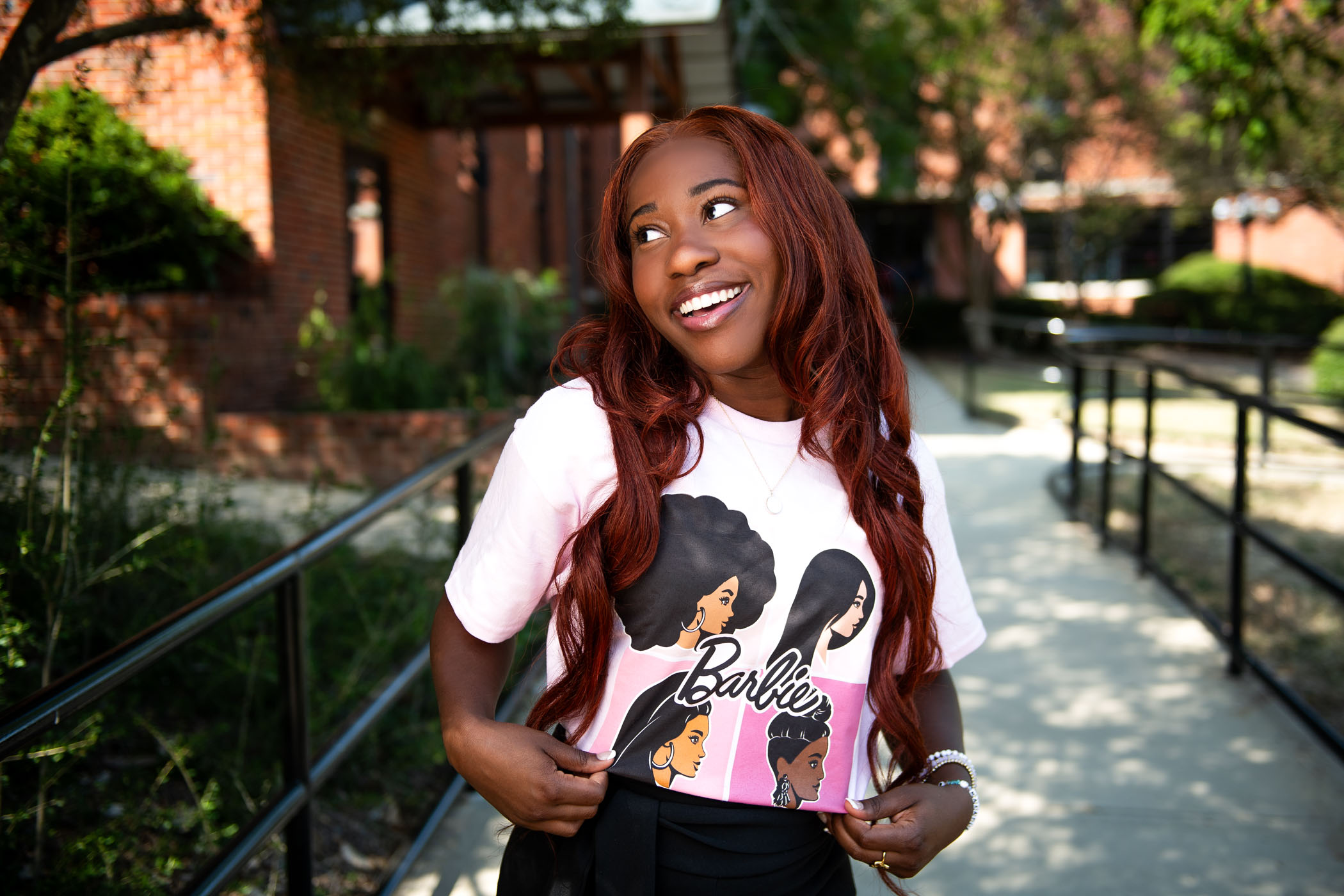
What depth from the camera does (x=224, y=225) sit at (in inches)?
266

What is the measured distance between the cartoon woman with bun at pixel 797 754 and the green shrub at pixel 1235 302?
987 inches

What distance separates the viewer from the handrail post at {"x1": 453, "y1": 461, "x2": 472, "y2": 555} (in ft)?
10.2

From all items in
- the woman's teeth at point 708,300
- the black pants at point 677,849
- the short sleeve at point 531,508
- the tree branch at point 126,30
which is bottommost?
the black pants at point 677,849

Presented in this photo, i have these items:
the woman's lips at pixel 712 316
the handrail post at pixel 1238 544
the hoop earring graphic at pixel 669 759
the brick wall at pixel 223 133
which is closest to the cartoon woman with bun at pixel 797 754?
the hoop earring graphic at pixel 669 759

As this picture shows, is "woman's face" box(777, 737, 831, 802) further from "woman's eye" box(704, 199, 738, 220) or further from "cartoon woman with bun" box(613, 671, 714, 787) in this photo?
"woman's eye" box(704, 199, 738, 220)

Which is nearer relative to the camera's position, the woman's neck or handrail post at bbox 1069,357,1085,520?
the woman's neck

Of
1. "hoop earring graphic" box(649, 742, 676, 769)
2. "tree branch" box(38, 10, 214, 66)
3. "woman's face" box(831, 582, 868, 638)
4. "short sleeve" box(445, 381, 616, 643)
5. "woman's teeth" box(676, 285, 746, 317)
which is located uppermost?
"tree branch" box(38, 10, 214, 66)

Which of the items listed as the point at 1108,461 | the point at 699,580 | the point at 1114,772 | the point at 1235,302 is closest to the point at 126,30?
the point at 699,580

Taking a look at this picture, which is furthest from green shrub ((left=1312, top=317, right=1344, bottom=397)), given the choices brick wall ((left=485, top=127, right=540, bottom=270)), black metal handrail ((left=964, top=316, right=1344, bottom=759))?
brick wall ((left=485, top=127, right=540, bottom=270))

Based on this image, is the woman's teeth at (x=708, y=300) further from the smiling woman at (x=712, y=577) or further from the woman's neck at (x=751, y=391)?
the woman's neck at (x=751, y=391)

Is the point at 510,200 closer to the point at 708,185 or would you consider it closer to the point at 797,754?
the point at 708,185

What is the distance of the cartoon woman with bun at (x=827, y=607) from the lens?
130cm

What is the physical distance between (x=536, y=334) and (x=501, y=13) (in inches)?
191

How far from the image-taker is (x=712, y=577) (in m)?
1.29
